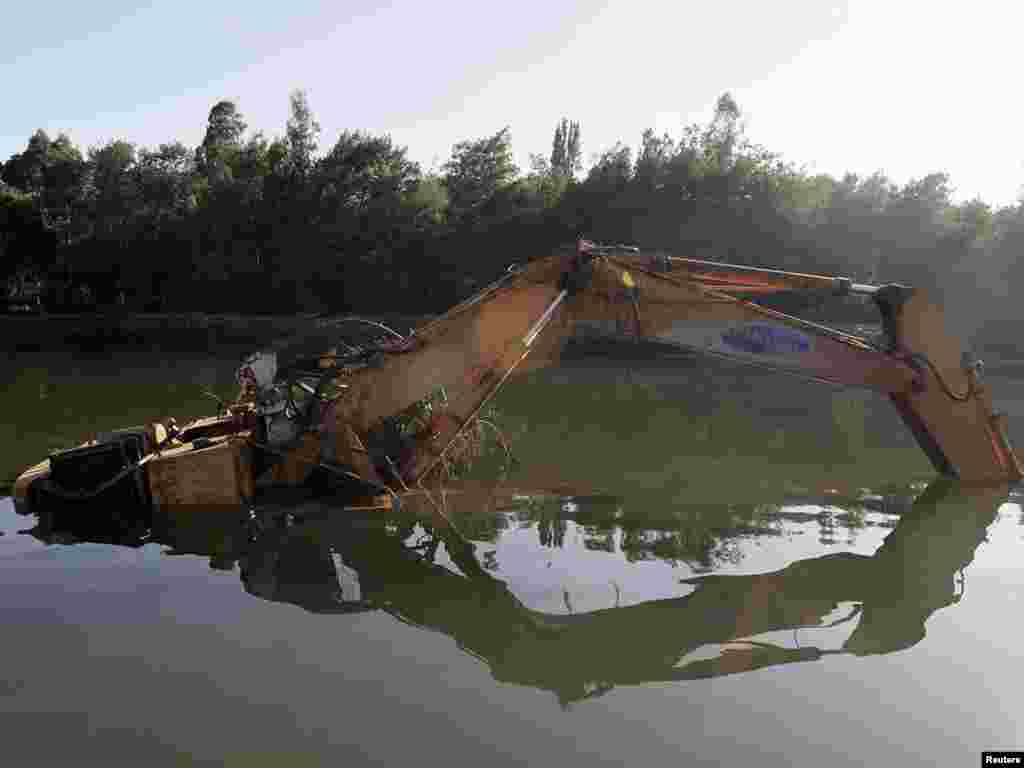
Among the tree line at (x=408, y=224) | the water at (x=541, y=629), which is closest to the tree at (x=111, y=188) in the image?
the tree line at (x=408, y=224)

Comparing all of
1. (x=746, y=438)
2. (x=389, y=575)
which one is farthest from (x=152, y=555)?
A: (x=746, y=438)

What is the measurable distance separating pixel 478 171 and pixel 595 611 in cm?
3267

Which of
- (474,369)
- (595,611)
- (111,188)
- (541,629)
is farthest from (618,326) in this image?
(111,188)

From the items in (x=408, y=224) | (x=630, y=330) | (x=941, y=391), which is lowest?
(x=941, y=391)

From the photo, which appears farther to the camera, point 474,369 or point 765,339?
point 765,339

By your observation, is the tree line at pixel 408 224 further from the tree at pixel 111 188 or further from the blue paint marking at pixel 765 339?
the blue paint marking at pixel 765 339

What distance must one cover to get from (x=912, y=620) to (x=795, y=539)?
149cm

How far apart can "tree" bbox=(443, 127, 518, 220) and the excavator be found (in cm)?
2881

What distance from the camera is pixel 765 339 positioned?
21.4 feet

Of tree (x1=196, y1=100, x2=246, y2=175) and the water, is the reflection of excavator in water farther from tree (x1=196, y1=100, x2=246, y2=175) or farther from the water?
tree (x1=196, y1=100, x2=246, y2=175)

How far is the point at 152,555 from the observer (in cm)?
556

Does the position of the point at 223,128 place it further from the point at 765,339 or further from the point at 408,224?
the point at 765,339

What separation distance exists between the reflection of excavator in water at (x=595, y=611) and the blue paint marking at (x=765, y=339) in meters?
1.67

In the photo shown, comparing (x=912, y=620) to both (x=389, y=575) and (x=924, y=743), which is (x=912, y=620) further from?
(x=389, y=575)
